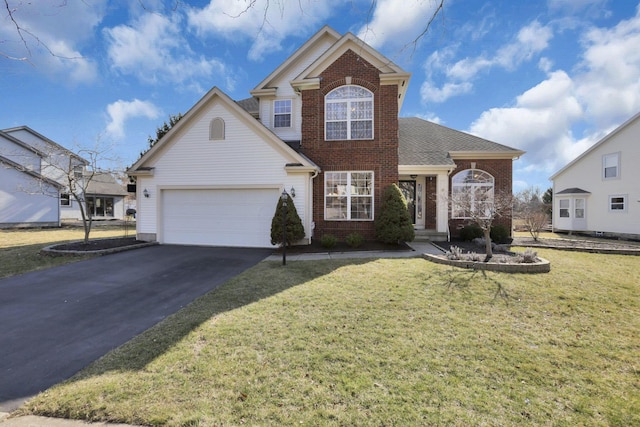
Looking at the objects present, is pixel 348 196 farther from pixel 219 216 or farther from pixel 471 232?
pixel 471 232

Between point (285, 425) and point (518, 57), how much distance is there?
11.8 metres

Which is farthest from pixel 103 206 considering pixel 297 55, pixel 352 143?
pixel 352 143

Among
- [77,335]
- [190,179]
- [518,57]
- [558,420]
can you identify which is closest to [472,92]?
[518,57]

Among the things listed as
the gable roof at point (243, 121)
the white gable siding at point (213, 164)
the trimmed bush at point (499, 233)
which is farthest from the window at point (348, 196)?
the trimmed bush at point (499, 233)

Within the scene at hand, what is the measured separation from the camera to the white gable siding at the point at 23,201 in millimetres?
Answer: 19312

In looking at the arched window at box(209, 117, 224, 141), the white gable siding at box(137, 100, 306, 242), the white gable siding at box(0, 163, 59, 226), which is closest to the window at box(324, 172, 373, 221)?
the white gable siding at box(137, 100, 306, 242)

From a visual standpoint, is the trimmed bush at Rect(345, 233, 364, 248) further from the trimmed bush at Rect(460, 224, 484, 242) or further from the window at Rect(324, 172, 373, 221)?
the trimmed bush at Rect(460, 224, 484, 242)

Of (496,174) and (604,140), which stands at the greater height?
(604,140)

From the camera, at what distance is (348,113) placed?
11.7m

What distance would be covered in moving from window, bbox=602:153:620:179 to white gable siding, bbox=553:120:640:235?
0.16m

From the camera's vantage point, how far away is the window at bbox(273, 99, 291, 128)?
13227 mm

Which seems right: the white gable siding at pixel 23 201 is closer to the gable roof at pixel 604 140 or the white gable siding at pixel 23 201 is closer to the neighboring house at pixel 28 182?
the neighboring house at pixel 28 182

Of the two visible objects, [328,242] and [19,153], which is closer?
[328,242]

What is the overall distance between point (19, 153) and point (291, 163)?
25671 millimetres
